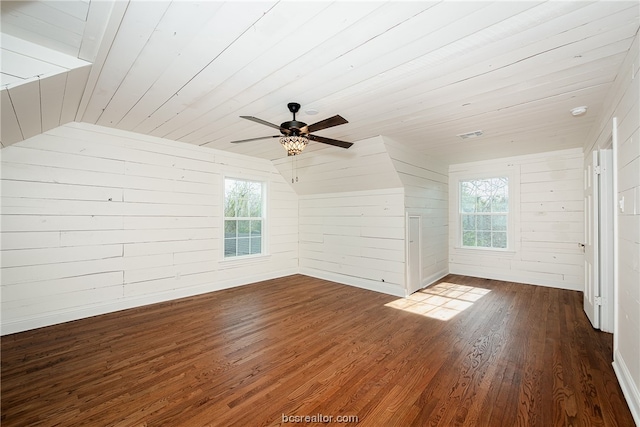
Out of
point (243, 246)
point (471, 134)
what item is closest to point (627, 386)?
point (471, 134)

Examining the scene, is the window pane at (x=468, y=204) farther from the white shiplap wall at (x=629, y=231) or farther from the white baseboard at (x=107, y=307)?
the white baseboard at (x=107, y=307)

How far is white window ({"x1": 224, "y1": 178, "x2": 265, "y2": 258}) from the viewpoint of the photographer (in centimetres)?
501

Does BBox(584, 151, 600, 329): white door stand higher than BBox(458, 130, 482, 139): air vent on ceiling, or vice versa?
BBox(458, 130, 482, 139): air vent on ceiling

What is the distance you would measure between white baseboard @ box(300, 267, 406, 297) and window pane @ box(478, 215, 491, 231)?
2.61m

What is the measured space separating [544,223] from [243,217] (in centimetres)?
574

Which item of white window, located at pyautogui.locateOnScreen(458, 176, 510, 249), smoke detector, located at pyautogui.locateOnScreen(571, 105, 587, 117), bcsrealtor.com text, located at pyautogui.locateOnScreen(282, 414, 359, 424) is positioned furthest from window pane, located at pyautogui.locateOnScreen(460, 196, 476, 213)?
bcsrealtor.com text, located at pyautogui.locateOnScreen(282, 414, 359, 424)

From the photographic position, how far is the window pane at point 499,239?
5.39m

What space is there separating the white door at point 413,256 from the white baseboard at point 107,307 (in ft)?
9.79

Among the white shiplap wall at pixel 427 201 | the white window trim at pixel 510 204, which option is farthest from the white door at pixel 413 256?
the white window trim at pixel 510 204

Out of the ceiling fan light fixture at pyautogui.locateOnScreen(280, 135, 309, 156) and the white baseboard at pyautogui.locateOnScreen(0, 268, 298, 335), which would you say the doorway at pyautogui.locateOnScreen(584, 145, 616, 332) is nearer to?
the ceiling fan light fixture at pyautogui.locateOnScreen(280, 135, 309, 156)

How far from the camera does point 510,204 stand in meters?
5.27

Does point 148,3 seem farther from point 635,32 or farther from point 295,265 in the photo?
point 295,265

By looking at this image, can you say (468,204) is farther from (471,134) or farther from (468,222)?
(471,134)

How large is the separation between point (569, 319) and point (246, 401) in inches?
156
